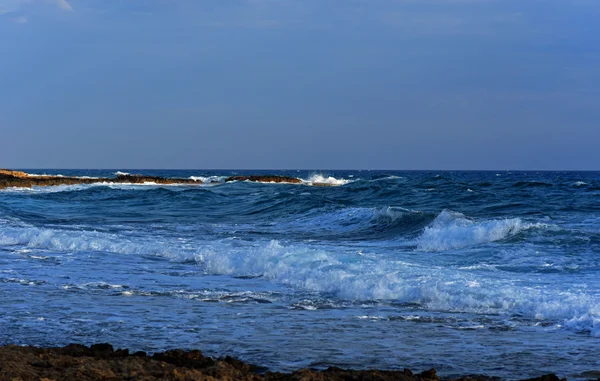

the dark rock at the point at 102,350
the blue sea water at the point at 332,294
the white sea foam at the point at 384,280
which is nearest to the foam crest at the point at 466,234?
the blue sea water at the point at 332,294

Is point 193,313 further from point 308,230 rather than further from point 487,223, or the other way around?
point 308,230

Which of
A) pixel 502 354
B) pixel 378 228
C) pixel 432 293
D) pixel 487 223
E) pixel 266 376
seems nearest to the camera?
pixel 266 376

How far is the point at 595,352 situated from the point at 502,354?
3.17 ft

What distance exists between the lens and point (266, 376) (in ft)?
19.7

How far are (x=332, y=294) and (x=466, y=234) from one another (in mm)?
8430

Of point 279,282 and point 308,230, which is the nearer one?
point 279,282

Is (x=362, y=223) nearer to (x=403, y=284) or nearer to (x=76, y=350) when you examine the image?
(x=403, y=284)

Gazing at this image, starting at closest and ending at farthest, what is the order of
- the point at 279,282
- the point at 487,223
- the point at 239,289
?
1. the point at 239,289
2. the point at 279,282
3. the point at 487,223

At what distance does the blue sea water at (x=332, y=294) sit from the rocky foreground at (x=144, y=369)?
23.2 inches

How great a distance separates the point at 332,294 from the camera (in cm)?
1107

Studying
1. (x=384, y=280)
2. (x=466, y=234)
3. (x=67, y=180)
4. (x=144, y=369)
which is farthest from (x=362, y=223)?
(x=67, y=180)

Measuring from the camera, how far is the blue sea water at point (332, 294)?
7379 millimetres

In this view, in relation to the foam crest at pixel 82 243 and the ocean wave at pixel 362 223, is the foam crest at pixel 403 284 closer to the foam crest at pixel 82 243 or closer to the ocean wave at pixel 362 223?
the foam crest at pixel 82 243

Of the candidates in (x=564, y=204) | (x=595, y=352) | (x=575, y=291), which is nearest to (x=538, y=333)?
(x=595, y=352)
